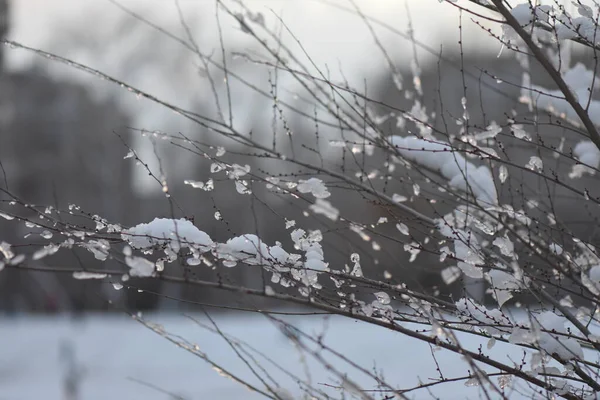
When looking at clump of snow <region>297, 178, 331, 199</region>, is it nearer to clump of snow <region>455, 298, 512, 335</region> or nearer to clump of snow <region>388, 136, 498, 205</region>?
clump of snow <region>388, 136, 498, 205</region>

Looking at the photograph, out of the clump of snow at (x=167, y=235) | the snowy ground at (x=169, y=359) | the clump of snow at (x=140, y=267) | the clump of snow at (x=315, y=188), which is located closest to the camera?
the clump of snow at (x=140, y=267)

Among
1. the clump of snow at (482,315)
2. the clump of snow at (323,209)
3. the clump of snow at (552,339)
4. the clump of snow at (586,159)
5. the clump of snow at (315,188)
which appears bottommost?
the clump of snow at (552,339)

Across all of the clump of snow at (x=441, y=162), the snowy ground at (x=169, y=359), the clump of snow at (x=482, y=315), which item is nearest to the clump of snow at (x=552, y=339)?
the clump of snow at (x=482, y=315)

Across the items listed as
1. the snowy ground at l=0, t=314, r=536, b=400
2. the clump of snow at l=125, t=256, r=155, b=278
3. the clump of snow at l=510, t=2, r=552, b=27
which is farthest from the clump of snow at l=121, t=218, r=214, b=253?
the snowy ground at l=0, t=314, r=536, b=400

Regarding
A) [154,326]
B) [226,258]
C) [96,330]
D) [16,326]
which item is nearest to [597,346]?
[226,258]

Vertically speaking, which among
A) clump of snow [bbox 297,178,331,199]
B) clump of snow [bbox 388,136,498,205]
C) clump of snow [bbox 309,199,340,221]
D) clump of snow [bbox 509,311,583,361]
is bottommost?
clump of snow [bbox 509,311,583,361]

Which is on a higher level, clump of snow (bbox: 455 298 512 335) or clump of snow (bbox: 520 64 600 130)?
clump of snow (bbox: 520 64 600 130)

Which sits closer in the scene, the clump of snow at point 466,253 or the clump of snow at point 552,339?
the clump of snow at point 552,339

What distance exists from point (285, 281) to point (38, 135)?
21.4 meters

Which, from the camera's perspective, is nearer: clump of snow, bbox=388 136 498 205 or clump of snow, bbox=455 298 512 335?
clump of snow, bbox=455 298 512 335

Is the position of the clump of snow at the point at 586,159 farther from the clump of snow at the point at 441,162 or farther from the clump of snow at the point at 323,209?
the clump of snow at the point at 323,209

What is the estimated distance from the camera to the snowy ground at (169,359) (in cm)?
982

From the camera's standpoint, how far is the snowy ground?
9820mm

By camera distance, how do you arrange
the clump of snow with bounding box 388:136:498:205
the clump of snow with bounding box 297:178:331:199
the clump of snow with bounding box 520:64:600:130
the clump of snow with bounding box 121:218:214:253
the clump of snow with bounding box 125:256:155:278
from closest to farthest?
1. the clump of snow with bounding box 125:256:155:278
2. the clump of snow with bounding box 121:218:214:253
3. the clump of snow with bounding box 297:178:331:199
4. the clump of snow with bounding box 388:136:498:205
5. the clump of snow with bounding box 520:64:600:130
